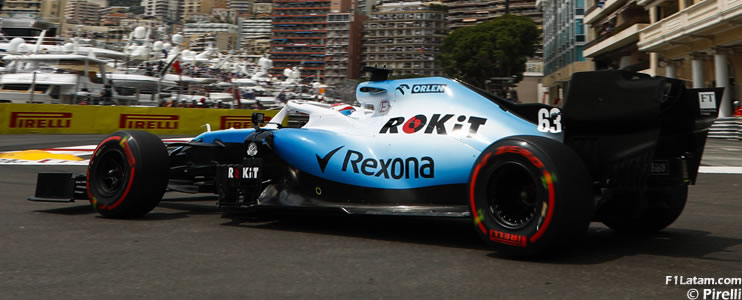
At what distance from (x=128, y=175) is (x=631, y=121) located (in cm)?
423

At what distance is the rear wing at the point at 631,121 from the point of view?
3.99m

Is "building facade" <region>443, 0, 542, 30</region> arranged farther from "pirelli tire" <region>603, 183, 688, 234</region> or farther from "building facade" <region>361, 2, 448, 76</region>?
"pirelli tire" <region>603, 183, 688, 234</region>

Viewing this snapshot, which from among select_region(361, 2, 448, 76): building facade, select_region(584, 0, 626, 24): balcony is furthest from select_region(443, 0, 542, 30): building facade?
select_region(584, 0, 626, 24): balcony

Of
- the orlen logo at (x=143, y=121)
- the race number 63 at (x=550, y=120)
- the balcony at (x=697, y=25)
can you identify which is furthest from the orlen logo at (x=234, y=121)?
the race number 63 at (x=550, y=120)

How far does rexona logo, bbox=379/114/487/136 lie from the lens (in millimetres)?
4805

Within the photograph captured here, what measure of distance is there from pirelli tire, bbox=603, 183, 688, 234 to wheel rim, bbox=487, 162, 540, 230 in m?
0.92

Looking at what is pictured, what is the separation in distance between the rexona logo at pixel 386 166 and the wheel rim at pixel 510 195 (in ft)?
2.15

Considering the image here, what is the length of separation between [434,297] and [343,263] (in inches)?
38.1

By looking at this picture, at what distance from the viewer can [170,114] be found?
88.6 ft

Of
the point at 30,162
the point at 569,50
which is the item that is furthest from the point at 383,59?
the point at 30,162

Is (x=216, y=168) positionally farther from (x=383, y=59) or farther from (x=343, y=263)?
(x=383, y=59)

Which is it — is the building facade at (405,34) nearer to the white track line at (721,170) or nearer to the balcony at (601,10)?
the balcony at (601,10)

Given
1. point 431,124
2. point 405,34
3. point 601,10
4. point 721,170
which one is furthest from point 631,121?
point 405,34

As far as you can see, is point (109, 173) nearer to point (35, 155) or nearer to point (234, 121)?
point (35, 155)
